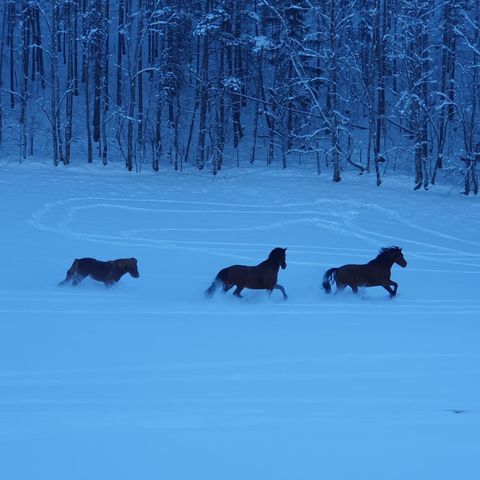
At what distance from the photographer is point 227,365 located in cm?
663

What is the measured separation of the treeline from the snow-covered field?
14.9 meters

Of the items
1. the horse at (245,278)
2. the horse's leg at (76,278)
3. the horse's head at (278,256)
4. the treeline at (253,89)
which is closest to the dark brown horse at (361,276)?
the horse's head at (278,256)

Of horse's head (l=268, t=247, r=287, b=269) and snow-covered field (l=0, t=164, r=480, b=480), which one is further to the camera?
horse's head (l=268, t=247, r=287, b=269)

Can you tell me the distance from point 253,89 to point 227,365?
42.0 meters

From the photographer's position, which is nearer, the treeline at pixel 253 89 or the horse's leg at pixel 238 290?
the horse's leg at pixel 238 290

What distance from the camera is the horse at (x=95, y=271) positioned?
11.2 m

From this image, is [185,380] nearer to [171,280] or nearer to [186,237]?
[171,280]

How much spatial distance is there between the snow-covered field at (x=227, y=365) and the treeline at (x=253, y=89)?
14938mm

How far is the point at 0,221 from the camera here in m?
18.1

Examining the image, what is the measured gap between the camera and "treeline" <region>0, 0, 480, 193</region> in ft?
101

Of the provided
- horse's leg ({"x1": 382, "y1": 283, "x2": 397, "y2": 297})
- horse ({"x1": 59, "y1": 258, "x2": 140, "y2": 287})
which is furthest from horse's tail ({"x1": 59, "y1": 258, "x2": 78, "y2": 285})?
horse's leg ({"x1": 382, "y1": 283, "x2": 397, "y2": 297})

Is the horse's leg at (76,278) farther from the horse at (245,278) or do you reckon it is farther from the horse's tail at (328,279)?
the horse's tail at (328,279)

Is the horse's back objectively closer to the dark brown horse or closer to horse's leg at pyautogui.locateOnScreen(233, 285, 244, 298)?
the dark brown horse

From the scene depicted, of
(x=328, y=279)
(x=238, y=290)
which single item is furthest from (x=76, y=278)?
(x=328, y=279)
